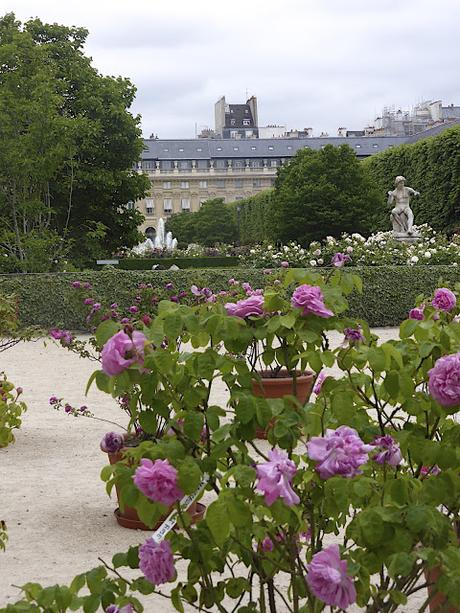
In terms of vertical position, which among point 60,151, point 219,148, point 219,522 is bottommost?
point 219,522

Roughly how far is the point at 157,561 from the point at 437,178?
24.8 metres

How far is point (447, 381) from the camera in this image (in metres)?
1.70

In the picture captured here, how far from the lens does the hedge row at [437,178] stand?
24.5 metres

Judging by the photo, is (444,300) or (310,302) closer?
(310,302)

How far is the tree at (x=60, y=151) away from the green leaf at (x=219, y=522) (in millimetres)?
12445

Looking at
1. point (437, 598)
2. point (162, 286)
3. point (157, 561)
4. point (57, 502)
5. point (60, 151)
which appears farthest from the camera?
point (60, 151)

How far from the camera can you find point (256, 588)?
9.99 feet

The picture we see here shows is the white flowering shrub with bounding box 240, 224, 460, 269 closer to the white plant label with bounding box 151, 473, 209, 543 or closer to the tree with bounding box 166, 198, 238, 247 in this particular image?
the white plant label with bounding box 151, 473, 209, 543

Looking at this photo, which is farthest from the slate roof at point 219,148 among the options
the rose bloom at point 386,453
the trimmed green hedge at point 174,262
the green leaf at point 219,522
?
the green leaf at point 219,522

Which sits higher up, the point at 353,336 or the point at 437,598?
the point at 353,336

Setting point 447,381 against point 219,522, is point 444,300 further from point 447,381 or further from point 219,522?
point 219,522

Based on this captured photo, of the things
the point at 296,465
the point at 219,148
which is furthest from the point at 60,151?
the point at 219,148

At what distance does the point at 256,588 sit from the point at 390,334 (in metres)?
8.60

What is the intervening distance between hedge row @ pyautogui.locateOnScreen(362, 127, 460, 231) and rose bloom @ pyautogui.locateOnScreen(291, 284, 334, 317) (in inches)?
890
